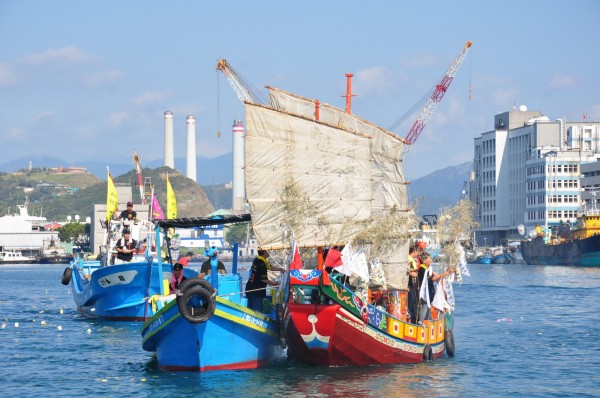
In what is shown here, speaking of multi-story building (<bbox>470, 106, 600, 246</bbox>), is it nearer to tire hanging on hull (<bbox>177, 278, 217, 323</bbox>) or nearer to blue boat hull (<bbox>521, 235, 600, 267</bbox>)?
blue boat hull (<bbox>521, 235, 600, 267</bbox>)

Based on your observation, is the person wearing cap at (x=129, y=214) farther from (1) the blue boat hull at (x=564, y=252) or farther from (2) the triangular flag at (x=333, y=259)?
(1) the blue boat hull at (x=564, y=252)

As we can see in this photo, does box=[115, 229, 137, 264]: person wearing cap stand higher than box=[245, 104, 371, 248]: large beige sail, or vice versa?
box=[245, 104, 371, 248]: large beige sail

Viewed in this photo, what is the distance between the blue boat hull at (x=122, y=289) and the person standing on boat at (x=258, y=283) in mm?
13168

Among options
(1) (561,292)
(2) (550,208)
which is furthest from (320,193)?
(2) (550,208)

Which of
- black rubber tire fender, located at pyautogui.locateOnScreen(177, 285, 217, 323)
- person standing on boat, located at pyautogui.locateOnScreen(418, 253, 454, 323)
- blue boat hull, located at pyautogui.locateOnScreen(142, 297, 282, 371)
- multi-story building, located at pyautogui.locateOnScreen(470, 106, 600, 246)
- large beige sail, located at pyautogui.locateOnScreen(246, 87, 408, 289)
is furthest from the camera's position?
multi-story building, located at pyautogui.locateOnScreen(470, 106, 600, 246)

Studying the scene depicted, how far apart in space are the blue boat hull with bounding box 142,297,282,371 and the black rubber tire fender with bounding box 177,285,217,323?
28 cm

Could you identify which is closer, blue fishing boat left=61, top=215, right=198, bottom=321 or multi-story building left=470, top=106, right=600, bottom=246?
blue fishing boat left=61, top=215, right=198, bottom=321

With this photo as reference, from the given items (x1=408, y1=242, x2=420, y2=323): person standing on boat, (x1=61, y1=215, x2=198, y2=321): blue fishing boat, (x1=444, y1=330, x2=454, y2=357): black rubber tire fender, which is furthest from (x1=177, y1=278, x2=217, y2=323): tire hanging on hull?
A: (x1=61, y1=215, x2=198, y2=321): blue fishing boat

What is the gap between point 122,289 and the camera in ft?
151

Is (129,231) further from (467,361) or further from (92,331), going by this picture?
(467,361)

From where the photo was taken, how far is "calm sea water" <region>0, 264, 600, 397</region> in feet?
89.6

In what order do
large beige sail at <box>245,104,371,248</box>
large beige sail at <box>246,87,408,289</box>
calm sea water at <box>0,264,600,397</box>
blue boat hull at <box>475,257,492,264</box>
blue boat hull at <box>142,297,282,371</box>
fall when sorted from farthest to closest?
blue boat hull at <box>475,257,492,264</box>, large beige sail at <box>245,104,371,248</box>, large beige sail at <box>246,87,408,289</box>, blue boat hull at <box>142,297,282,371</box>, calm sea water at <box>0,264,600,397</box>

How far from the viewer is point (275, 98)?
3566 centimetres

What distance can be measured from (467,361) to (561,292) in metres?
41.0
